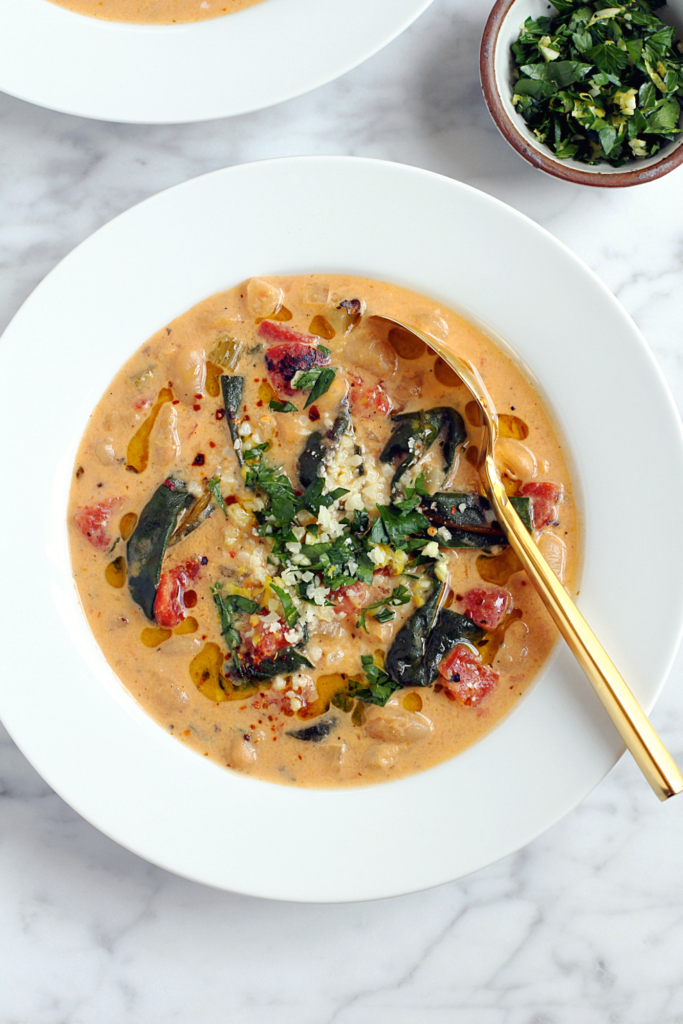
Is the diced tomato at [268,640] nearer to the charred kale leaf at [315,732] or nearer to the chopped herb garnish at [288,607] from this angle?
the chopped herb garnish at [288,607]

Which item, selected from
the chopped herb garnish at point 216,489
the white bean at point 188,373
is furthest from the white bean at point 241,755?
the white bean at point 188,373

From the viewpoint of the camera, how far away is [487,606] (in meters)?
3.54

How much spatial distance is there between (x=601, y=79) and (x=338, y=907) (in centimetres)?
457

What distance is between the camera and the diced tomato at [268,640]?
11.5 ft

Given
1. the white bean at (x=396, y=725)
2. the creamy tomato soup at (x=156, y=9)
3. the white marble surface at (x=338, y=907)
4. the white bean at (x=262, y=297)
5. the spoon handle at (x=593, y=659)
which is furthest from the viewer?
the white marble surface at (x=338, y=907)

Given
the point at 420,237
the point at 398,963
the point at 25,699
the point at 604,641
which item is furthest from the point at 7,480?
the point at 398,963

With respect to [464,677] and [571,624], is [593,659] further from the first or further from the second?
[464,677]

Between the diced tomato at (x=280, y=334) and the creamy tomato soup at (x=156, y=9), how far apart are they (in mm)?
1643

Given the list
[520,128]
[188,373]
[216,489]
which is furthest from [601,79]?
[216,489]

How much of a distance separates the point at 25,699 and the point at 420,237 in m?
2.97

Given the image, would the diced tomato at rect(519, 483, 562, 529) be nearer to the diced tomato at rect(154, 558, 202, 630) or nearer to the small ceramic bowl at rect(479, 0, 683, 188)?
the small ceramic bowl at rect(479, 0, 683, 188)

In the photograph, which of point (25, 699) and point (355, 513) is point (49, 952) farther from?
point (355, 513)

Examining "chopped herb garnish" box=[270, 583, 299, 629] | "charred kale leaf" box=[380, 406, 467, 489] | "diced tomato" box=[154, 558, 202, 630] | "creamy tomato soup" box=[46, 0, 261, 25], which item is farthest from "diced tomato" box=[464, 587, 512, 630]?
"creamy tomato soup" box=[46, 0, 261, 25]

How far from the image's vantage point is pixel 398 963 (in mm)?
3959
